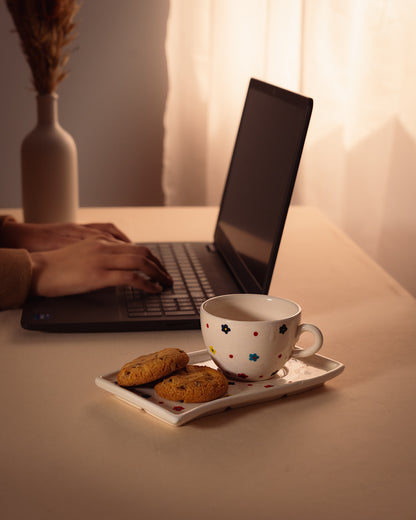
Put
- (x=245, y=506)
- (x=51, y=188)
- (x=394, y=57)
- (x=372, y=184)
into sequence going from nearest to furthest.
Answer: (x=245, y=506)
(x=51, y=188)
(x=394, y=57)
(x=372, y=184)

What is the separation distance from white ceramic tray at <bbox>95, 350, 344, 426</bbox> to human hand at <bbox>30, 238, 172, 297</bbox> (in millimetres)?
244

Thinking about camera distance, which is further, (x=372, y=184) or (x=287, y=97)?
(x=372, y=184)

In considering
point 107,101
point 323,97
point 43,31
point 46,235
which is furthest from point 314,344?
point 107,101

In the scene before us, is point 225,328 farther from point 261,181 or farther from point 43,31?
point 43,31

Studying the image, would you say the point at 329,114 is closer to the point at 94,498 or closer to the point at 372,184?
the point at 372,184

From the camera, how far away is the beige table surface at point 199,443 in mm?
483

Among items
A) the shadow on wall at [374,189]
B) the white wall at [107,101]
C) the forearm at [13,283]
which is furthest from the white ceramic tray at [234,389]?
the white wall at [107,101]

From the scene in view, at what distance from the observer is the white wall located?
2.26 metres

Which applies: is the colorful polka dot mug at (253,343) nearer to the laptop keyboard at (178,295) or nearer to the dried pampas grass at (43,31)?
the laptop keyboard at (178,295)

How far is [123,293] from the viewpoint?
93 centimetres

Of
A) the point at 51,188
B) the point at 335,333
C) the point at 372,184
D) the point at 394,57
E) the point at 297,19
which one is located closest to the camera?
the point at 335,333

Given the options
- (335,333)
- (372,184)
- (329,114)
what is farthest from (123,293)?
(329,114)

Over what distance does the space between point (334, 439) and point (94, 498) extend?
213 millimetres

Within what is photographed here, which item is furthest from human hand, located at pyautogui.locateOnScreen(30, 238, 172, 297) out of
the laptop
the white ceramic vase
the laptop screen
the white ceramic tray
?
the white ceramic vase
